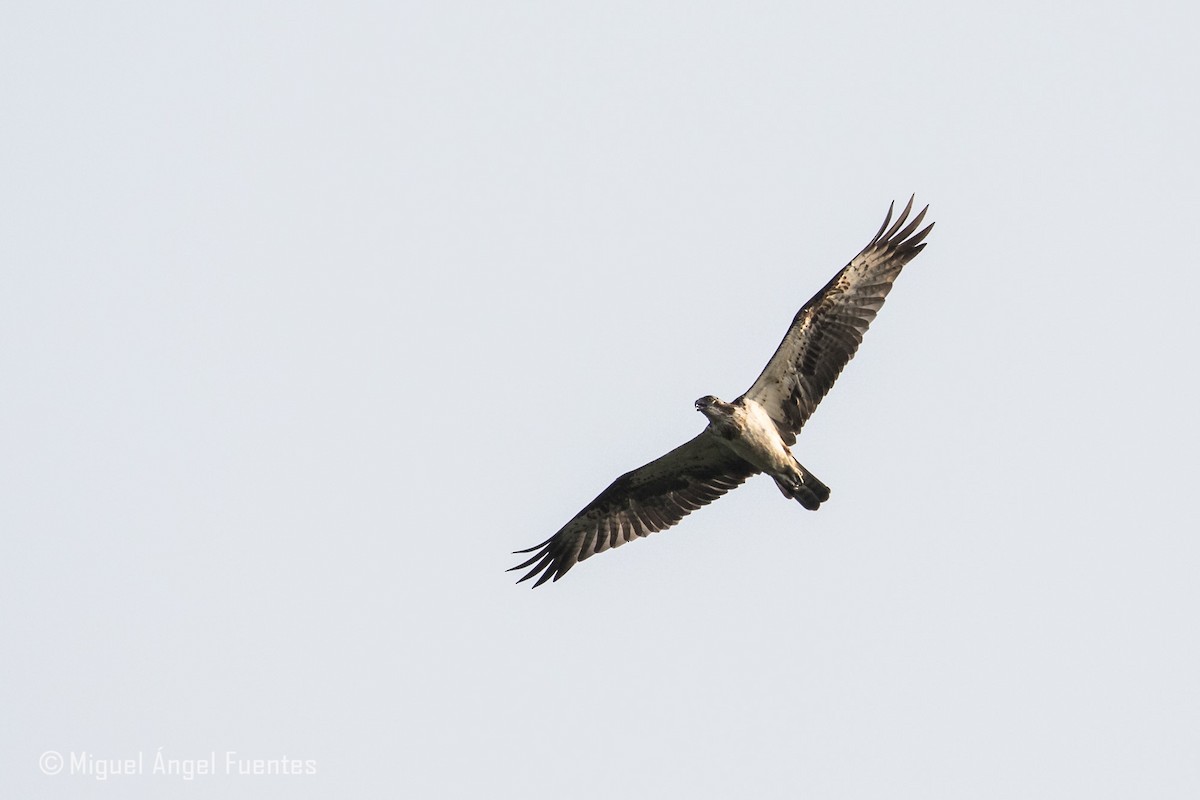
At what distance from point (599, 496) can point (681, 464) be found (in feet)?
3.95

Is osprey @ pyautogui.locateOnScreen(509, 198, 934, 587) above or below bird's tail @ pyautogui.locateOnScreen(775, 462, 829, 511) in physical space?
above

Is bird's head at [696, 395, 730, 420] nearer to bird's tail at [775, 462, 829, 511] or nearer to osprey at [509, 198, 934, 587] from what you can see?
osprey at [509, 198, 934, 587]

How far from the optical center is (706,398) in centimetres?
1948

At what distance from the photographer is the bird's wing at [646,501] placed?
20.6 meters

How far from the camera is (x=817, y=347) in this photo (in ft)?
65.1

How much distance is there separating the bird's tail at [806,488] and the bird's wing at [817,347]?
0.44 m

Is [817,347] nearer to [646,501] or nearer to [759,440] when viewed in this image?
[759,440]

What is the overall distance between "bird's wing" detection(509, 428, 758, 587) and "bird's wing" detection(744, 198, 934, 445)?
0.89m

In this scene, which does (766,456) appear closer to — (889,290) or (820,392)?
(820,392)

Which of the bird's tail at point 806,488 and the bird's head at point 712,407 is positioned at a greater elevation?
the bird's head at point 712,407

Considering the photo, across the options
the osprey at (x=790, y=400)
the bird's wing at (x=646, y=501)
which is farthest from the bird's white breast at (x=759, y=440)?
the bird's wing at (x=646, y=501)

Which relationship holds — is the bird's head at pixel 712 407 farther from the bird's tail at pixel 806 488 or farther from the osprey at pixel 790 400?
the bird's tail at pixel 806 488

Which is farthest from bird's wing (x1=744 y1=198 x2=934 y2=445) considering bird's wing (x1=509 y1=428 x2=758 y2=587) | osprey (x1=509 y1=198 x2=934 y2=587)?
bird's wing (x1=509 y1=428 x2=758 y2=587)

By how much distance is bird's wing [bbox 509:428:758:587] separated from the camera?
67.7ft
